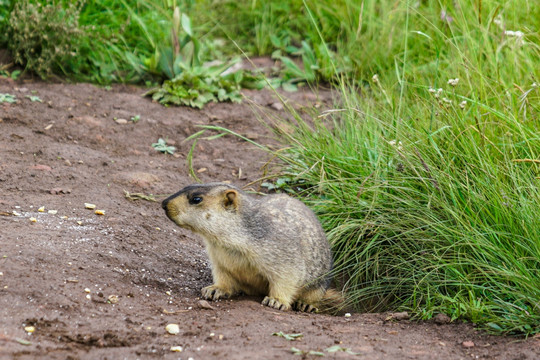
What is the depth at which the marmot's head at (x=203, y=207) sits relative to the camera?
4.29m

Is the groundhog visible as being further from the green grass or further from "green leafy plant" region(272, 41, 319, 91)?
"green leafy plant" region(272, 41, 319, 91)

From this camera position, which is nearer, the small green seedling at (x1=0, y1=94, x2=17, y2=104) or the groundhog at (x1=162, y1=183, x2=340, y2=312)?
the groundhog at (x1=162, y1=183, x2=340, y2=312)

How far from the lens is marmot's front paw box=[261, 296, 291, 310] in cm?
437

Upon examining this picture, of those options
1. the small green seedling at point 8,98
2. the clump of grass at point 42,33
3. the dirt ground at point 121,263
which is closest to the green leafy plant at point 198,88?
the dirt ground at point 121,263

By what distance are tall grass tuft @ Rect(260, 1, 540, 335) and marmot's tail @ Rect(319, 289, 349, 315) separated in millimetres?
86

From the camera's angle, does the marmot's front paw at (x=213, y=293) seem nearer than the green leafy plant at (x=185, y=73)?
Yes

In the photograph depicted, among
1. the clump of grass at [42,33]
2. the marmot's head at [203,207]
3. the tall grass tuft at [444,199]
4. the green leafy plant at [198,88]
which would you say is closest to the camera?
the tall grass tuft at [444,199]

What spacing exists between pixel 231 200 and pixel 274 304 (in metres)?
0.70

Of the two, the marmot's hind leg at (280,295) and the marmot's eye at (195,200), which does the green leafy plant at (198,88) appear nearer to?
the marmot's eye at (195,200)

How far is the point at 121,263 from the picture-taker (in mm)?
4328

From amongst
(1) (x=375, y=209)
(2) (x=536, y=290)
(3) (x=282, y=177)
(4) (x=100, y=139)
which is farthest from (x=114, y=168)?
(2) (x=536, y=290)

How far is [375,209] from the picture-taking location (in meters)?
4.68

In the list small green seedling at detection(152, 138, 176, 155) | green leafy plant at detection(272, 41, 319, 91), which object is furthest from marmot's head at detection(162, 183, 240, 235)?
green leafy plant at detection(272, 41, 319, 91)

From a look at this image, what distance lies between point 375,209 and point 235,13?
522cm
